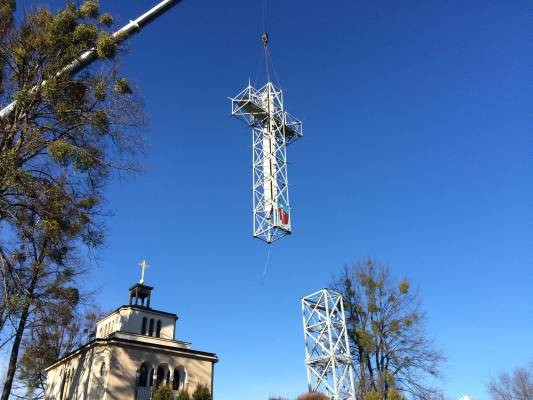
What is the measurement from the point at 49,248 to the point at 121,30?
7.62 m

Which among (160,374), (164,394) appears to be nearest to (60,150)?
(164,394)

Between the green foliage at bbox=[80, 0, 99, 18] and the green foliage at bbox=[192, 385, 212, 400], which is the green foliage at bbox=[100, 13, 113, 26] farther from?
the green foliage at bbox=[192, 385, 212, 400]

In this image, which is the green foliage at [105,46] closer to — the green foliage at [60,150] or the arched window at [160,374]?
the green foliage at [60,150]

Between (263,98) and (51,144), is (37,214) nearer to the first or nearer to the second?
(51,144)

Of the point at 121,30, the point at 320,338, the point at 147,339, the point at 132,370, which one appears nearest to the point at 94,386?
the point at 132,370

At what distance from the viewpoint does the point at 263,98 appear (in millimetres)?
28891

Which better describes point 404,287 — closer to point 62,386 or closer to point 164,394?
point 164,394

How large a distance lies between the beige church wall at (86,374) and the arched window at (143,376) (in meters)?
2.19

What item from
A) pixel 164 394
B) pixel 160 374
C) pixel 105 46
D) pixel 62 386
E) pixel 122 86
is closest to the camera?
pixel 105 46

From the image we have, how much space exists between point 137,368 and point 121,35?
20.0 meters

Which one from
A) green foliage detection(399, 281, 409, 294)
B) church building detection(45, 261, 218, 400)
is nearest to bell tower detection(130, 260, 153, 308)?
church building detection(45, 261, 218, 400)

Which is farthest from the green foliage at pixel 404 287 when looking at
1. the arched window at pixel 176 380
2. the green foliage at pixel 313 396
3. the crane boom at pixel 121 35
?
the crane boom at pixel 121 35

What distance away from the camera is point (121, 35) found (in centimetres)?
1546

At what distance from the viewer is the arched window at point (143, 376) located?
91.3 feet
